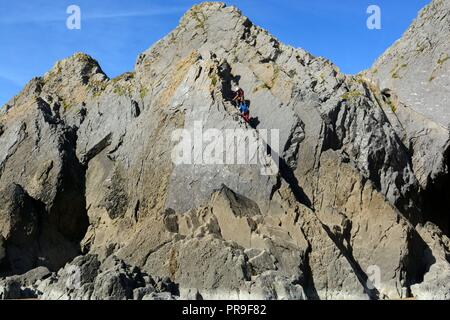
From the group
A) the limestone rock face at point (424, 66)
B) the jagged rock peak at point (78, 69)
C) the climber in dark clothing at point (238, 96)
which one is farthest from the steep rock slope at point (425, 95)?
the jagged rock peak at point (78, 69)

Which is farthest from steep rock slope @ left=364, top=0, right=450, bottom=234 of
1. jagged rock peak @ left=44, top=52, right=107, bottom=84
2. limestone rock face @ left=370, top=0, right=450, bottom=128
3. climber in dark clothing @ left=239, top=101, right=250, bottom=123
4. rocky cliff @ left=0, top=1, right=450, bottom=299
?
jagged rock peak @ left=44, top=52, right=107, bottom=84

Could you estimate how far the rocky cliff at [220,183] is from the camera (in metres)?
27.1

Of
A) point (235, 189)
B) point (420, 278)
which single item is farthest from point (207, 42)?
point (420, 278)

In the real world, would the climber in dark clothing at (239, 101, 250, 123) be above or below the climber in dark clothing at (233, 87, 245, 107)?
below

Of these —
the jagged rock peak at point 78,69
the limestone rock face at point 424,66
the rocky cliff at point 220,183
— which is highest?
the jagged rock peak at point 78,69

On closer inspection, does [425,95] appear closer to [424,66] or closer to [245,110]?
[424,66]

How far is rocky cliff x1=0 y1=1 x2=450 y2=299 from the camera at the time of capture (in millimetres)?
27141

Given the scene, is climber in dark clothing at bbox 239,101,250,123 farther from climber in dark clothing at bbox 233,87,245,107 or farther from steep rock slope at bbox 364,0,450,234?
steep rock slope at bbox 364,0,450,234

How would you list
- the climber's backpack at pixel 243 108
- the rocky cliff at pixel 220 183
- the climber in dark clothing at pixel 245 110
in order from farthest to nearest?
the climber's backpack at pixel 243 108 → the climber in dark clothing at pixel 245 110 → the rocky cliff at pixel 220 183

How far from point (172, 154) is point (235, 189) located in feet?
14.0

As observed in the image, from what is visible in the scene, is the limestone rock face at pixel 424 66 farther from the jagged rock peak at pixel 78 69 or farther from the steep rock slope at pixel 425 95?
the jagged rock peak at pixel 78 69

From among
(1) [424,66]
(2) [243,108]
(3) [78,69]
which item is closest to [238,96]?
(2) [243,108]

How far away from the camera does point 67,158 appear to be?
37062mm

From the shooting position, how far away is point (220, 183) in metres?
30.3
